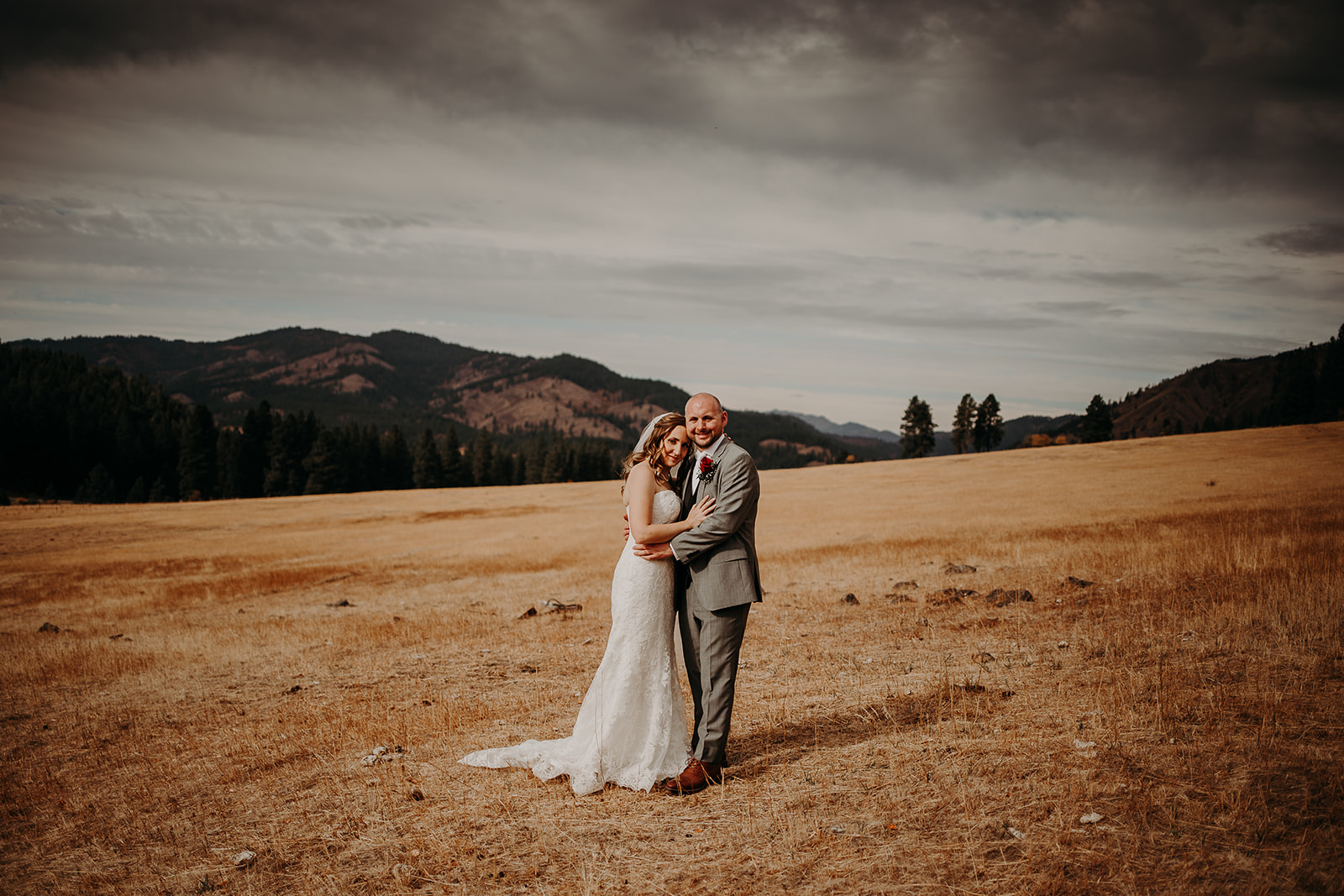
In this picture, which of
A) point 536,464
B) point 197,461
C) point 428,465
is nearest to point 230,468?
point 197,461

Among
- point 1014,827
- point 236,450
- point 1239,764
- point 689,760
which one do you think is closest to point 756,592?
point 689,760

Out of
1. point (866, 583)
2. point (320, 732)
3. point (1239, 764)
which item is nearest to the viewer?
point (1239, 764)

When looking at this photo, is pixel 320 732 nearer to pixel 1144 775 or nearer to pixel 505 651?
pixel 505 651

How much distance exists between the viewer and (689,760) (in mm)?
6645

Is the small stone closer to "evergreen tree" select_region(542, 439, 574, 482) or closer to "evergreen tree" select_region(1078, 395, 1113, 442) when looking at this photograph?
"evergreen tree" select_region(1078, 395, 1113, 442)

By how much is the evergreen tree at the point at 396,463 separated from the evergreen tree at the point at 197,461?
23.6 meters

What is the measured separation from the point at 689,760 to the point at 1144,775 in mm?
4031

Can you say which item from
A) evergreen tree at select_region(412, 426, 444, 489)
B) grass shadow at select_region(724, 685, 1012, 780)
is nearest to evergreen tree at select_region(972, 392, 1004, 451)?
evergreen tree at select_region(412, 426, 444, 489)

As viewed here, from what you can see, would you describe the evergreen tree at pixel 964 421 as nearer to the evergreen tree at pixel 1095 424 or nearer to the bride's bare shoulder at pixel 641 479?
the evergreen tree at pixel 1095 424

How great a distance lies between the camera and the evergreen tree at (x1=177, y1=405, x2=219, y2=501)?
317 ft

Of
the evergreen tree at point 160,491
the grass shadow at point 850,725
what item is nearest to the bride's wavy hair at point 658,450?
the grass shadow at point 850,725

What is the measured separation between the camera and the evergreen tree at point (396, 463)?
11019 centimetres

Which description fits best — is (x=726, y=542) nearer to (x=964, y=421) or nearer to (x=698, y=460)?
(x=698, y=460)

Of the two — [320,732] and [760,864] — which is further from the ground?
[760,864]
